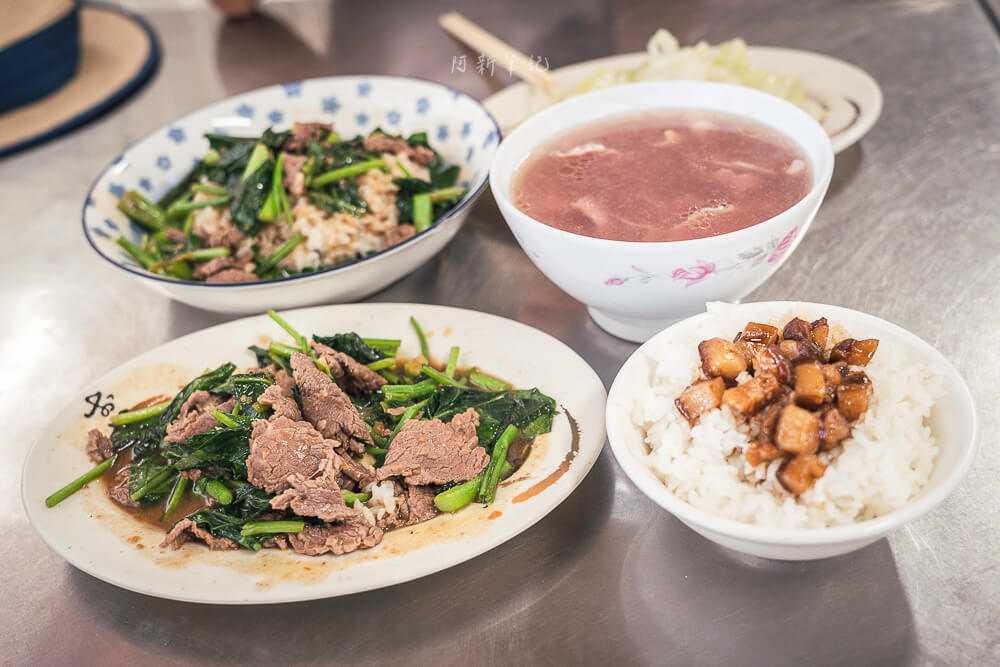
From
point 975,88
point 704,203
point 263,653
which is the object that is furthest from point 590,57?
point 263,653

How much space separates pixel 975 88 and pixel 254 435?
2633 mm

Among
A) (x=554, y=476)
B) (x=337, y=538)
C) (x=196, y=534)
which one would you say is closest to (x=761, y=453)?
(x=554, y=476)

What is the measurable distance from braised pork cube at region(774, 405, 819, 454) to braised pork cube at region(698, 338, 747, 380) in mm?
141

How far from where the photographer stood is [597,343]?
1.98 meters

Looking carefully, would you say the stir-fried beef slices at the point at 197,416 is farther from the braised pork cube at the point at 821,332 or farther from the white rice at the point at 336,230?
the braised pork cube at the point at 821,332

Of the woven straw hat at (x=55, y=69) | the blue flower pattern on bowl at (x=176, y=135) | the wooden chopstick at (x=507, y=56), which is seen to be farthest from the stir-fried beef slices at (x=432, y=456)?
the woven straw hat at (x=55, y=69)

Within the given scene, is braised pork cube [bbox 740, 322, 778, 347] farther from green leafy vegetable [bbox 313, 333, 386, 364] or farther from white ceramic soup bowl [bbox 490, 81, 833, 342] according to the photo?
green leafy vegetable [bbox 313, 333, 386, 364]

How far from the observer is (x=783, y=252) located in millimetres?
1647

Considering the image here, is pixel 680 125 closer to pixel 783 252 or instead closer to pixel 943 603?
pixel 783 252

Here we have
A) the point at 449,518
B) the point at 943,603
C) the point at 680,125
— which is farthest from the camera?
the point at 680,125

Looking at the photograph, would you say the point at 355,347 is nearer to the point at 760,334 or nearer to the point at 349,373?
the point at 349,373

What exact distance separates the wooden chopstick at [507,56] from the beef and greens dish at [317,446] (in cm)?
118

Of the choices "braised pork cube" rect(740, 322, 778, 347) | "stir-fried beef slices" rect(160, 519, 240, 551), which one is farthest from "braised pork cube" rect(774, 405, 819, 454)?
"stir-fried beef slices" rect(160, 519, 240, 551)

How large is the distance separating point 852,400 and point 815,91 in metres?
1.61
